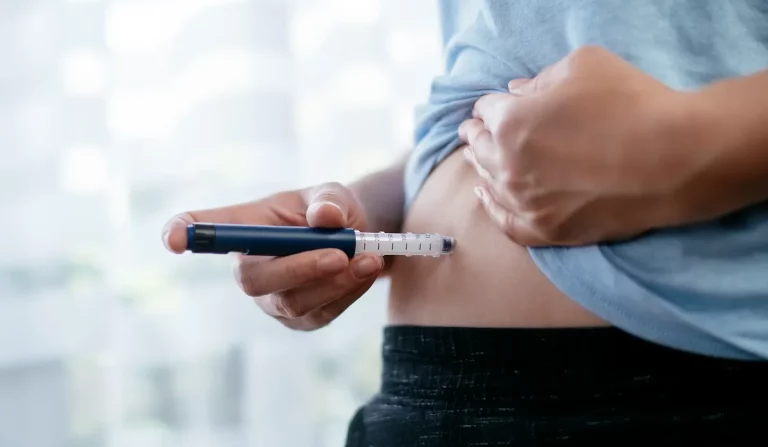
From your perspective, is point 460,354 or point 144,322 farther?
point 144,322

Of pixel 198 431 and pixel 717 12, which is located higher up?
pixel 717 12

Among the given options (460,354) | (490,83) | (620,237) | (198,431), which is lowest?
(198,431)

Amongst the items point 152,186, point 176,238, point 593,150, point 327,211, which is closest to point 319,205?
point 327,211

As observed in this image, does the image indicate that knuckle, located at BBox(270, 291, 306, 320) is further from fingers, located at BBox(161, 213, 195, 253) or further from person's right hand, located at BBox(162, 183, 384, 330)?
fingers, located at BBox(161, 213, 195, 253)

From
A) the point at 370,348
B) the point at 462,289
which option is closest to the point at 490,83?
the point at 462,289

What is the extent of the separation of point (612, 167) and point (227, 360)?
A: 739mm

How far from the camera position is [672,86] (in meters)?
0.54

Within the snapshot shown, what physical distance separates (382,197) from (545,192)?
0.93 ft

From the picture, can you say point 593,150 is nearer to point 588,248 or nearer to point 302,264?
point 588,248

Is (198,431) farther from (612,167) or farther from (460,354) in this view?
(612,167)

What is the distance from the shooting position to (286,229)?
0.57 metres

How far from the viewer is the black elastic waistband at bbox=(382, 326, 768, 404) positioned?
0.50 metres

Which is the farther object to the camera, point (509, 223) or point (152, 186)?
point (152, 186)

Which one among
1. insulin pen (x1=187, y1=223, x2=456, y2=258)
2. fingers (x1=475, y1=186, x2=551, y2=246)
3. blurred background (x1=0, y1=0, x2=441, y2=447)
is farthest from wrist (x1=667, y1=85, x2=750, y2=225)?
blurred background (x1=0, y1=0, x2=441, y2=447)
